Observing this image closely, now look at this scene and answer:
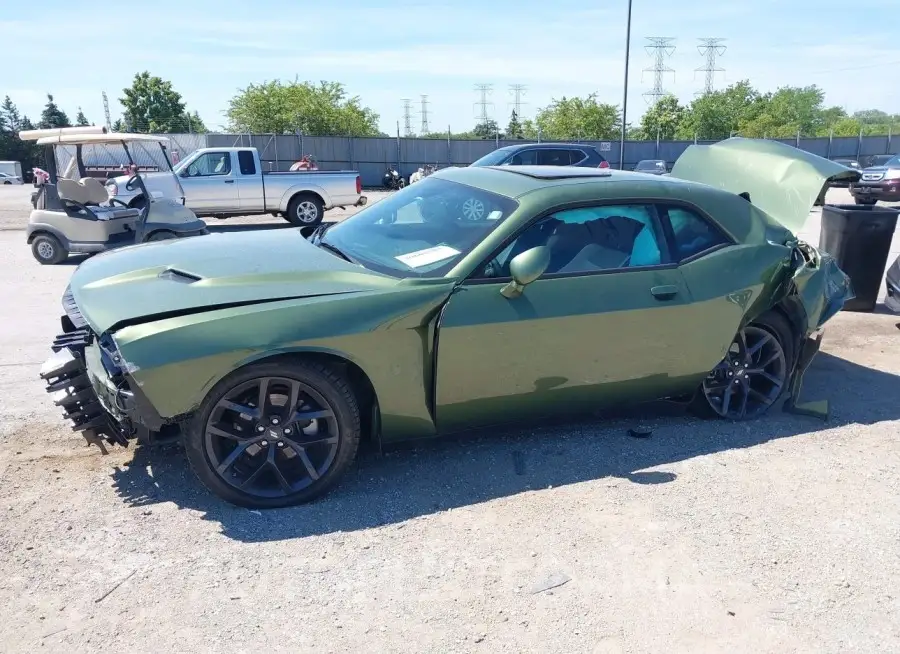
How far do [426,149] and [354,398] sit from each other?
3160 centimetres

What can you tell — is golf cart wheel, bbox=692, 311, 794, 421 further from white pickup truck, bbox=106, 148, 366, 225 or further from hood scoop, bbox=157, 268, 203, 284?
white pickup truck, bbox=106, 148, 366, 225

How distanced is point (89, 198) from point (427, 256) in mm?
8407

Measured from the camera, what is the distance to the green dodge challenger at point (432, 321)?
11.0 feet

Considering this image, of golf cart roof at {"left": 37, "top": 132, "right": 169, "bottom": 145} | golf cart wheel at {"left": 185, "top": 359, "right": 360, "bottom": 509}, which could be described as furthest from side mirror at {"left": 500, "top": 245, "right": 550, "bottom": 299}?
golf cart roof at {"left": 37, "top": 132, "right": 169, "bottom": 145}

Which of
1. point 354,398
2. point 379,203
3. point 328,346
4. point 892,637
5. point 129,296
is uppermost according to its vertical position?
point 379,203

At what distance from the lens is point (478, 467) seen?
4039 millimetres

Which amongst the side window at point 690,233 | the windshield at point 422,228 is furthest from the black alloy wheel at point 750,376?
the windshield at point 422,228

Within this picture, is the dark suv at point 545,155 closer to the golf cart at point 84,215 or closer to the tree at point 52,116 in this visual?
the golf cart at point 84,215

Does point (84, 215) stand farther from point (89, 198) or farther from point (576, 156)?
point (576, 156)

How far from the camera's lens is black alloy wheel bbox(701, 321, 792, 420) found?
15.5 ft

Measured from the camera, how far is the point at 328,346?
3.41m

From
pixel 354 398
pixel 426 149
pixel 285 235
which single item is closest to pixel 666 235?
pixel 354 398

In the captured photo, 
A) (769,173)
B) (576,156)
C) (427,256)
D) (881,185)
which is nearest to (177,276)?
(427,256)

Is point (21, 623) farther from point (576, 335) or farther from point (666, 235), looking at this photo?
point (666, 235)
